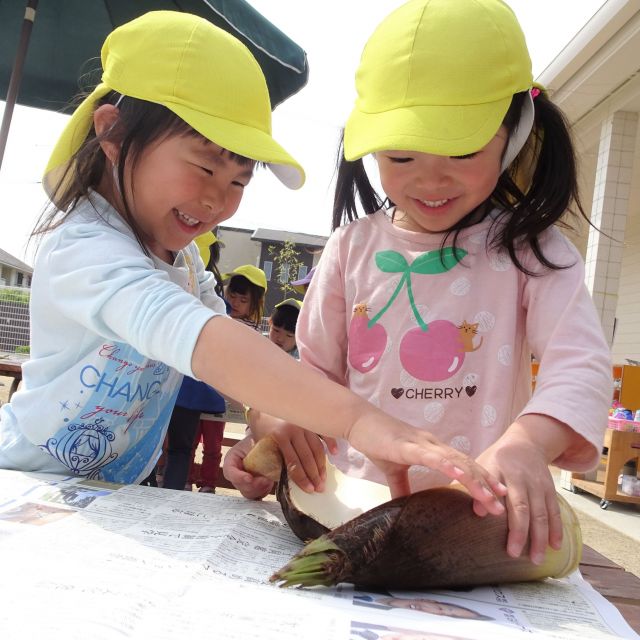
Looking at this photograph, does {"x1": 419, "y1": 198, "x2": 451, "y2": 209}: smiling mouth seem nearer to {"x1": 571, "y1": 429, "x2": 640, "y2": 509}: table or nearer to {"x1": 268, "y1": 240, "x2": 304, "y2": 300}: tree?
{"x1": 571, "y1": 429, "x2": 640, "y2": 509}: table

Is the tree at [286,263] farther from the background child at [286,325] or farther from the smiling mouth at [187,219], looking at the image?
the smiling mouth at [187,219]

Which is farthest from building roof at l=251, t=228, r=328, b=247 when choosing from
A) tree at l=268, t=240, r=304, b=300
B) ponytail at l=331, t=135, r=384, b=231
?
ponytail at l=331, t=135, r=384, b=231

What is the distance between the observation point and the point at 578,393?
93 cm

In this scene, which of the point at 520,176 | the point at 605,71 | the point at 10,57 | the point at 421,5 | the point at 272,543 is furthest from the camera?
the point at 605,71

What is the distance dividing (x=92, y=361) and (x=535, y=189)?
0.93 m

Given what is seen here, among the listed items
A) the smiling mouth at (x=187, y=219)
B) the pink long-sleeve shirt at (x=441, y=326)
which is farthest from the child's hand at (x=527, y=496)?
the smiling mouth at (x=187, y=219)

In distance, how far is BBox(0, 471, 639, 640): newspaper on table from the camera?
0.58 metres

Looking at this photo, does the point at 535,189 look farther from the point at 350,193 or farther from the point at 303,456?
the point at 303,456

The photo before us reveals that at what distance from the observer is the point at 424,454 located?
28.3 inches

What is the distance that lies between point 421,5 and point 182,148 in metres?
0.51

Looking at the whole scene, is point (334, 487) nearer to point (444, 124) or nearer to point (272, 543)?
point (272, 543)

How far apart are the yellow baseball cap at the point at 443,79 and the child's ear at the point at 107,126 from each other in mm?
523

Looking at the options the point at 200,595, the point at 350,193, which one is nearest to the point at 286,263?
the point at 350,193

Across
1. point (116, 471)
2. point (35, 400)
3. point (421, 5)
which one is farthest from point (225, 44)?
point (116, 471)
